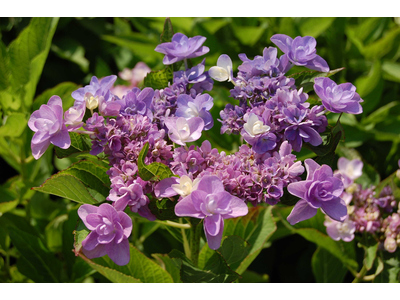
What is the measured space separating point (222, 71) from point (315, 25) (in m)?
0.97

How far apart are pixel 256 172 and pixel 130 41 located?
46.7 inches

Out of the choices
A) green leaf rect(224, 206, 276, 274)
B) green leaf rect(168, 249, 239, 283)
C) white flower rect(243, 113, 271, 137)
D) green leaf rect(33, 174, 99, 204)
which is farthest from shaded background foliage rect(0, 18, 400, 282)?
white flower rect(243, 113, 271, 137)

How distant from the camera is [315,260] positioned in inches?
50.6

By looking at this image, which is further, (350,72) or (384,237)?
(350,72)

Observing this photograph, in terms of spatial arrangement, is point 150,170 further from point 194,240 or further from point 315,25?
point 315,25

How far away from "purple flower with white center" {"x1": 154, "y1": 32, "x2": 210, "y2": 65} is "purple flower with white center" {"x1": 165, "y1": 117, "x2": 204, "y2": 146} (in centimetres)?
17

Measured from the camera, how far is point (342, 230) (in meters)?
1.09

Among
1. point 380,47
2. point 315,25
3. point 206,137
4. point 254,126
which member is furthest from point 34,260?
point 380,47

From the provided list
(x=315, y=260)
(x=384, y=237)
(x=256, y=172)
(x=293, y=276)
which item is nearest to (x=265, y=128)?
(x=256, y=172)

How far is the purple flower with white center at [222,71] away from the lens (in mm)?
789

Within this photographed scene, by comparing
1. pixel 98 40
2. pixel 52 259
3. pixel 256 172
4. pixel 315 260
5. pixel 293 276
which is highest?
pixel 256 172

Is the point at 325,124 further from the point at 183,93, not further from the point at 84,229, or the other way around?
the point at 84,229

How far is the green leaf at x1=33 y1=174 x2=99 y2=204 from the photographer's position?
2.31ft

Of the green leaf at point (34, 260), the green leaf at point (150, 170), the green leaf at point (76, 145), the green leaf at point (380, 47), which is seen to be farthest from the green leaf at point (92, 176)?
the green leaf at point (380, 47)
